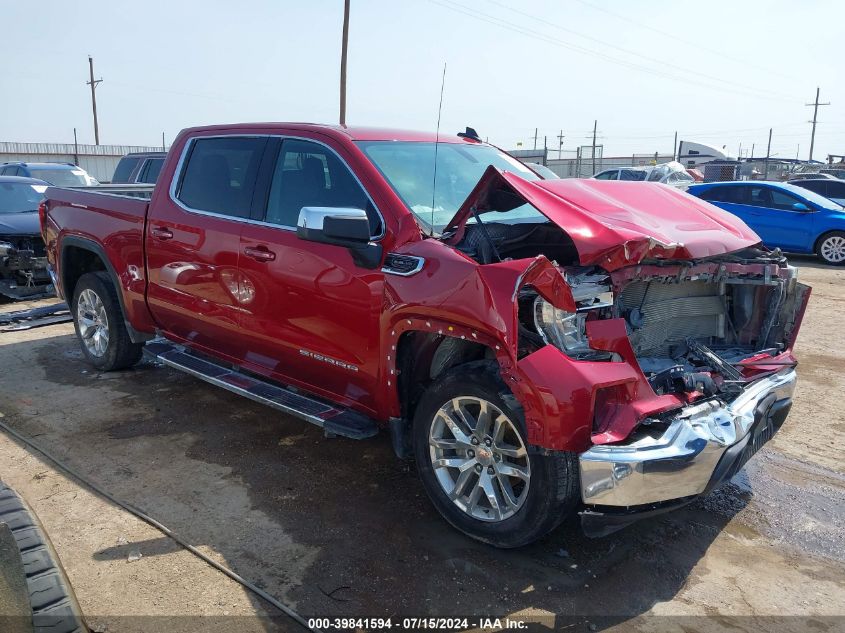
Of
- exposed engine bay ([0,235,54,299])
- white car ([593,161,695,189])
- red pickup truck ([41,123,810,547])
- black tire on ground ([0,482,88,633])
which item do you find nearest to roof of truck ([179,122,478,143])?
red pickup truck ([41,123,810,547])

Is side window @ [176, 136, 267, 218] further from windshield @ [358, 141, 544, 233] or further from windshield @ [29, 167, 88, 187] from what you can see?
windshield @ [29, 167, 88, 187]

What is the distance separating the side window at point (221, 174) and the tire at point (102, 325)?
1353mm

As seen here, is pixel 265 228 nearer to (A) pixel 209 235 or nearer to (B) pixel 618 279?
(A) pixel 209 235

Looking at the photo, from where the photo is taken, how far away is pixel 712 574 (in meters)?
3.19

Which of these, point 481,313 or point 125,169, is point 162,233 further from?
point 125,169

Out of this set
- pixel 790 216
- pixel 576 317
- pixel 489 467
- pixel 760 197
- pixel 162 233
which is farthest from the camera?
pixel 760 197

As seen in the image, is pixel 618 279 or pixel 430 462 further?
pixel 430 462

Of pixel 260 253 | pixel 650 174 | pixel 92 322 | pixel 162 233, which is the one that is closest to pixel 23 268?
pixel 92 322

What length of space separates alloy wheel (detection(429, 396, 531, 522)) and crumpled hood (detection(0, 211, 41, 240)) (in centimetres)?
748

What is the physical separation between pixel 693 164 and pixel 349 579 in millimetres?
34400

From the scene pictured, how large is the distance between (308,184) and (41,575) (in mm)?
2403

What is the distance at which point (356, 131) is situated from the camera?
4215 mm

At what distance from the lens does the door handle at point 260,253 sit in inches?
162

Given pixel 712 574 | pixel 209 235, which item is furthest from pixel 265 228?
pixel 712 574
